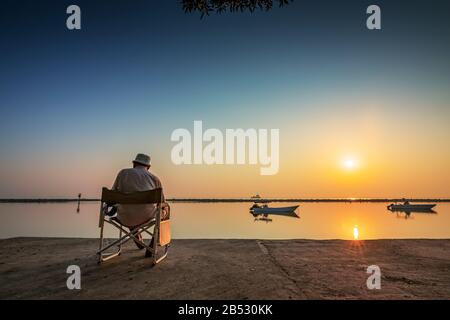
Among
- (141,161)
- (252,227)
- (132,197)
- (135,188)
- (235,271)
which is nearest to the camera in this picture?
(235,271)

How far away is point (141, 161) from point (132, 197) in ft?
2.82

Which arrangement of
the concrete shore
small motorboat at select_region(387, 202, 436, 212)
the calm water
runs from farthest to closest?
small motorboat at select_region(387, 202, 436, 212) < the calm water < the concrete shore

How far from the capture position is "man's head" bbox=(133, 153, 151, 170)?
466 cm

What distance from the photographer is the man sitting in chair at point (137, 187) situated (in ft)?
13.7

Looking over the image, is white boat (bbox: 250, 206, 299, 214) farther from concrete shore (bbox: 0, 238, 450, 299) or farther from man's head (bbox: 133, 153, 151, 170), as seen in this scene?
man's head (bbox: 133, 153, 151, 170)

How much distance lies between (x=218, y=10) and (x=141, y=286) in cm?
352

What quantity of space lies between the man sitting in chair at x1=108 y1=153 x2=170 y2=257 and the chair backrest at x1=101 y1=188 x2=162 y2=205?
0.75 ft

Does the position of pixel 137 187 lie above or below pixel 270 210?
above

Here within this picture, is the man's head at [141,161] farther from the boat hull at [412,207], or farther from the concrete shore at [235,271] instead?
the boat hull at [412,207]

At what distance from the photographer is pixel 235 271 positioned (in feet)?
11.5

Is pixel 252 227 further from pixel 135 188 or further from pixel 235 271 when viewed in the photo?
pixel 235 271

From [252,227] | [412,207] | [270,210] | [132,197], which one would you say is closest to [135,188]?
[132,197]

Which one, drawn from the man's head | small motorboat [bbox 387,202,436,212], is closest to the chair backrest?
the man's head
